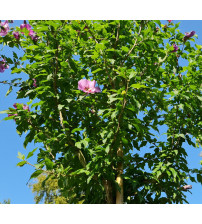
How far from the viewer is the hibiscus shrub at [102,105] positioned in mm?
2385

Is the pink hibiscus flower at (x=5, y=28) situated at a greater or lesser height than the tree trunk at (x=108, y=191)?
greater

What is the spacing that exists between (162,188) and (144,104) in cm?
99

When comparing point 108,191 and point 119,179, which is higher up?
point 119,179

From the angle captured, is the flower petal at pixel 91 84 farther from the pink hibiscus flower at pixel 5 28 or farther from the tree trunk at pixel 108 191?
the pink hibiscus flower at pixel 5 28

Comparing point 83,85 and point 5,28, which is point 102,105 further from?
point 5,28

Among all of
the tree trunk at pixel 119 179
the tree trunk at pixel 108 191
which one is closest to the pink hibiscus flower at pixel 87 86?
the tree trunk at pixel 119 179

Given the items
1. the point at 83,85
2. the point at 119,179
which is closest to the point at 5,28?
the point at 83,85

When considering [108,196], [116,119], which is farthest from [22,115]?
[108,196]

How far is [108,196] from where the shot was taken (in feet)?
8.68

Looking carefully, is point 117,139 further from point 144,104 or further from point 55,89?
point 144,104

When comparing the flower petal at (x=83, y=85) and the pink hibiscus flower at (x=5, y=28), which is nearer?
the flower petal at (x=83, y=85)

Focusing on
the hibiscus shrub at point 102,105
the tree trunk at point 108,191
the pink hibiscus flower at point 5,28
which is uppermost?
the pink hibiscus flower at point 5,28

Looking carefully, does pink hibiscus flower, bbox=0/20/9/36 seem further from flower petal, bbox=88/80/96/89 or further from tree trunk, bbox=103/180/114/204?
tree trunk, bbox=103/180/114/204

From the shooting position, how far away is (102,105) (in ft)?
9.10
